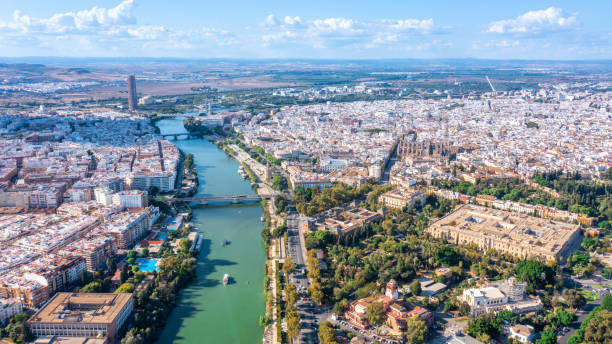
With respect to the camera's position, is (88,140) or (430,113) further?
(430,113)

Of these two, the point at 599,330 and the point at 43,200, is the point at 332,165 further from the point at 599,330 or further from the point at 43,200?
the point at 599,330

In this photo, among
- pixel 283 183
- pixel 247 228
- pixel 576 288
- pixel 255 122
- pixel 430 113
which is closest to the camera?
pixel 576 288

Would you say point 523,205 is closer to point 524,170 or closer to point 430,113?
point 524,170

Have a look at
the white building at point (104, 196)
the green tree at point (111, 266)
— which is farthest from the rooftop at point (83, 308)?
the white building at point (104, 196)

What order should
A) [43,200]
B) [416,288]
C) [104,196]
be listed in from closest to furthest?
[416,288] → [104,196] → [43,200]

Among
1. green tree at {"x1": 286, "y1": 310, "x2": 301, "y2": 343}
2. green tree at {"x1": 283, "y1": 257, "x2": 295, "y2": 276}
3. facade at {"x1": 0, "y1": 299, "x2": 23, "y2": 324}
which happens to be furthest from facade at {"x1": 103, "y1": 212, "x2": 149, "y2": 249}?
green tree at {"x1": 286, "y1": 310, "x2": 301, "y2": 343}

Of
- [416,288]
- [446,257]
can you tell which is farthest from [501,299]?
[446,257]

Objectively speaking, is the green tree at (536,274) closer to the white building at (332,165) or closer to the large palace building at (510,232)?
the large palace building at (510,232)

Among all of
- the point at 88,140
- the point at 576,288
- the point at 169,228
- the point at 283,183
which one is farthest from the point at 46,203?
the point at 576,288
